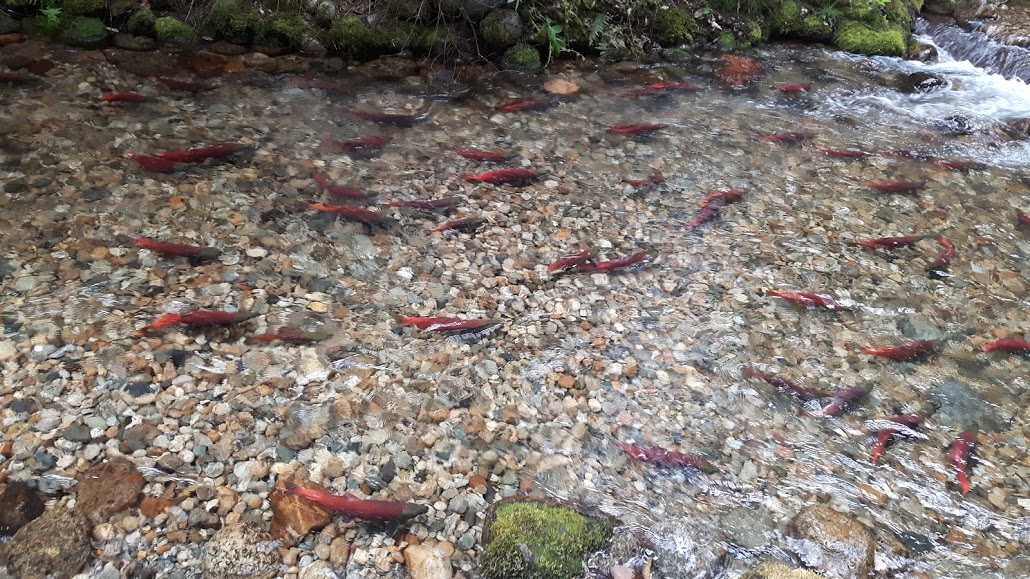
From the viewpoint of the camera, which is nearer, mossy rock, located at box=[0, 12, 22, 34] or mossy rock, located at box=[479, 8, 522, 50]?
mossy rock, located at box=[0, 12, 22, 34]

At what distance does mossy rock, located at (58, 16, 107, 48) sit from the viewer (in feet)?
A: 23.9

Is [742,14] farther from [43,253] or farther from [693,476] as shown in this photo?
[43,253]

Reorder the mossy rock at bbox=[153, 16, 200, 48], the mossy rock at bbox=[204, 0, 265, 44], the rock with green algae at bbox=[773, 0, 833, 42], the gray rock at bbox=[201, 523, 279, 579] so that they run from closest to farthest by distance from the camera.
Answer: the gray rock at bbox=[201, 523, 279, 579]
the mossy rock at bbox=[153, 16, 200, 48]
the mossy rock at bbox=[204, 0, 265, 44]
the rock with green algae at bbox=[773, 0, 833, 42]

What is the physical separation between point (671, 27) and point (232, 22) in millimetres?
5361

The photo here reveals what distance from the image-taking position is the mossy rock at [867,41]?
31.4 ft

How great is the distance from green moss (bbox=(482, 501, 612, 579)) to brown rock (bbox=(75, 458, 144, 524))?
5.63 ft

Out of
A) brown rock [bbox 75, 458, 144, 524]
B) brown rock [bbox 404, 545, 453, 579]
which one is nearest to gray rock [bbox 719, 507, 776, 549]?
brown rock [bbox 404, 545, 453, 579]

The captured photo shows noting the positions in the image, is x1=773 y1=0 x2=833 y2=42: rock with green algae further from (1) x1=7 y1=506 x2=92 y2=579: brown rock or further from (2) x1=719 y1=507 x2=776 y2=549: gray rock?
(1) x1=7 y1=506 x2=92 y2=579: brown rock

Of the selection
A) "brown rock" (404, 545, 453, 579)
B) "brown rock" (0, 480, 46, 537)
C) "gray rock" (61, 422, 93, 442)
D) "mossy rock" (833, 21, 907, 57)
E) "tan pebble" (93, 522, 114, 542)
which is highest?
"mossy rock" (833, 21, 907, 57)

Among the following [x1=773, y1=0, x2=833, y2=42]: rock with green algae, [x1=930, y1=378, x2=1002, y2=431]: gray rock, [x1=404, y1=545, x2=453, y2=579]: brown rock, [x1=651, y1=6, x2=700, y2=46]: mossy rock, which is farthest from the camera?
[x1=773, y1=0, x2=833, y2=42]: rock with green algae

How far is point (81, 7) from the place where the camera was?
7395 millimetres

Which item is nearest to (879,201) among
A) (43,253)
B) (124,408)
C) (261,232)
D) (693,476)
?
(693,476)

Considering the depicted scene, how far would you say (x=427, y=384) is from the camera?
4.16 meters

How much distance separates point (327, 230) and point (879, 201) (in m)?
4.95
